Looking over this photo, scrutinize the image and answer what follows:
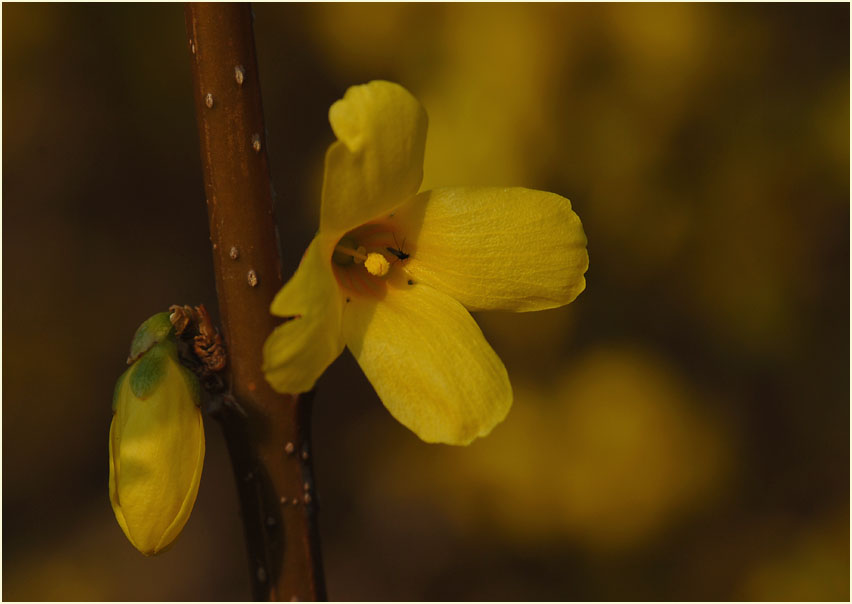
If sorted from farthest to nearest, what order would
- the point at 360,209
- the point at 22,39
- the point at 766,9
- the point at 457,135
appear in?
the point at 22,39 → the point at 766,9 → the point at 457,135 → the point at 360,209

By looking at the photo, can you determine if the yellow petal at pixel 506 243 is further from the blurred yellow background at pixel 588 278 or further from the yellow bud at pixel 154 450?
the blurred yellow background at pixel 588 278

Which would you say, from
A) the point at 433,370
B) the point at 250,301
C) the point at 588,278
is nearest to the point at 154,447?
the point at 250,301

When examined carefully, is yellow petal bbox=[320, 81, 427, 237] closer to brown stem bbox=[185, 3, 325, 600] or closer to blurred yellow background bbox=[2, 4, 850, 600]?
brown stem bbox=[185, 3, 325, 600]

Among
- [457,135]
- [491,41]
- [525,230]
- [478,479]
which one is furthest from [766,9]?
[525,230]

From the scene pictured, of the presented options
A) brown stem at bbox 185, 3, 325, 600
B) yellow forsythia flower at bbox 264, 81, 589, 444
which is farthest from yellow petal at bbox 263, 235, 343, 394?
brown stem at bbox 185, 3, 325, 600

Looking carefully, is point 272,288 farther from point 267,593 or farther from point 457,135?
point 457,135

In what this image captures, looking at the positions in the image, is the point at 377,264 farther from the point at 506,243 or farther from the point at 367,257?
the point at 506,243
